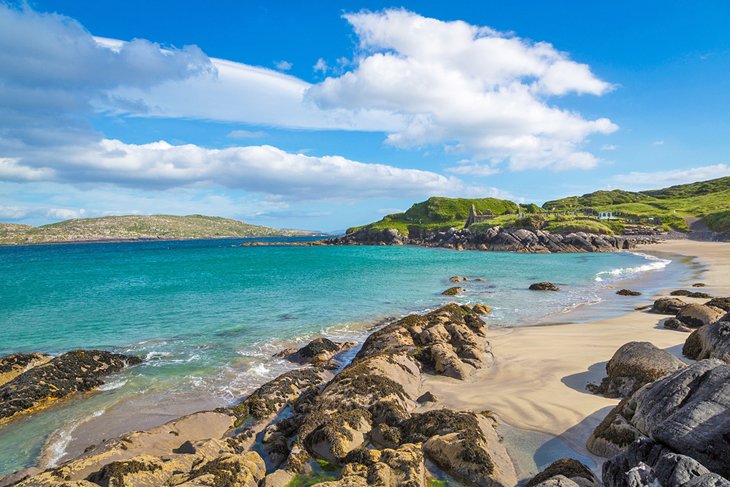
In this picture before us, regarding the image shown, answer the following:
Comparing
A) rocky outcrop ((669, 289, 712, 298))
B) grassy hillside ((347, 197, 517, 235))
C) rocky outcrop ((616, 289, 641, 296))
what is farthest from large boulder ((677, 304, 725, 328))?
grassy hillside ((347, 197, 517, 235))

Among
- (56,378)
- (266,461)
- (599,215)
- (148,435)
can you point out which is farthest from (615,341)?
(599,215)

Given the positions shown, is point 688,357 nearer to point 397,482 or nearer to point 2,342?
point 397,482

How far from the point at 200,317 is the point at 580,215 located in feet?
450

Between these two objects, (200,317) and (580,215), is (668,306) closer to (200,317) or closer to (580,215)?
(200,317)

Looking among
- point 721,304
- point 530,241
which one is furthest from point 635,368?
point 530,241

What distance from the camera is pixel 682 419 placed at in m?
6.58

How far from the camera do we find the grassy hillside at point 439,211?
175650 millimetres

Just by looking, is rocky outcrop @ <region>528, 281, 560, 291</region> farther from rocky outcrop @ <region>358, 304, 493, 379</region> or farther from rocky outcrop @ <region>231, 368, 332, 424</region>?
rocky outcrop @ <region>231, 368, 332, 424</region>

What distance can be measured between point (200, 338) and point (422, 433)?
18.4 m

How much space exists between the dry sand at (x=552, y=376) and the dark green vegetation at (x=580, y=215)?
92.3 meters

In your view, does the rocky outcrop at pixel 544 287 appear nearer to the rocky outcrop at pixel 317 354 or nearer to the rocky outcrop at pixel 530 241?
the rocky outcrop at pixel 317 354

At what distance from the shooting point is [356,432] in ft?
34.4

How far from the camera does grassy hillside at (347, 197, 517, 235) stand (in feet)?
576

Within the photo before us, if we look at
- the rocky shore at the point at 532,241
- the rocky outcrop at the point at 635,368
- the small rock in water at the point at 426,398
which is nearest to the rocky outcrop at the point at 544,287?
the rocky outcrop at the point at 635,368
